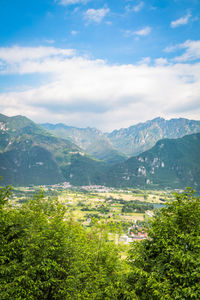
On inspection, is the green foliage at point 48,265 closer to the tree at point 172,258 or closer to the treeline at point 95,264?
the treeline at point 95,264

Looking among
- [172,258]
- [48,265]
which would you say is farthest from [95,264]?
[172,258]

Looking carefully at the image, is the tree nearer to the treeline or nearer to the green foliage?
the treeline

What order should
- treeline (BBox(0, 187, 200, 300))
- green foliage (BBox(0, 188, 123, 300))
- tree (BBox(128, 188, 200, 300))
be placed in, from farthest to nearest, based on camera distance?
green foliage (BBox(0, 188, 123, 300)), treeline (BBox(0, 187, 200, 300)), tree (BBox(128, 188, 200, 300))

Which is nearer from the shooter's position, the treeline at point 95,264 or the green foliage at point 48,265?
the treeline at point 95,264

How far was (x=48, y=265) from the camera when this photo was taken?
17188mm

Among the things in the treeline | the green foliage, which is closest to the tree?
the treeline

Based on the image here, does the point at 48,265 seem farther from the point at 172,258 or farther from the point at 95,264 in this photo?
the point at 172,258

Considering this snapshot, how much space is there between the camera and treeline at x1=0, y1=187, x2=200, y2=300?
593 inches

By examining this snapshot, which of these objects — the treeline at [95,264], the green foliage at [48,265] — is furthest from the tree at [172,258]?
the green foliage at [48,265]

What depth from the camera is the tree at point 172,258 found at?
14.3 meters

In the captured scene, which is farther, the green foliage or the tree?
the green foliage

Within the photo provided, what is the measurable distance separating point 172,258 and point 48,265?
33.3ft

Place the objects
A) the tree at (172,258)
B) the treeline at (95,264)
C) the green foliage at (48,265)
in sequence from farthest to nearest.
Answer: the green foliage at (48,265)
the treeline at (95,264)
the tree at (172,258)

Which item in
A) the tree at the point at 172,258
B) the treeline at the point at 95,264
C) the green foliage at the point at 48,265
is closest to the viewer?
the tree at the point at 172,258
